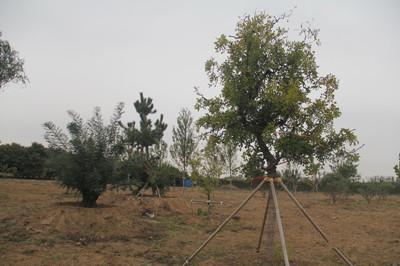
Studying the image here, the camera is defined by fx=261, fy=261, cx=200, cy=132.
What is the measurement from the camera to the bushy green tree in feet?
35.8

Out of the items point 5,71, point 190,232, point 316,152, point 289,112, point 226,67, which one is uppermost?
point 5,71

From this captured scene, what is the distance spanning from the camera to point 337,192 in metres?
27.9

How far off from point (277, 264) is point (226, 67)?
5.39m

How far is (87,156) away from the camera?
11.3 meters

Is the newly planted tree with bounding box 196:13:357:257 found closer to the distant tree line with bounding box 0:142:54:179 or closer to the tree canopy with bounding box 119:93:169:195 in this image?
the tree canopy with bounding box 119:93:169:195

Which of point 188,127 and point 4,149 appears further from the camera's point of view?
point 4,149

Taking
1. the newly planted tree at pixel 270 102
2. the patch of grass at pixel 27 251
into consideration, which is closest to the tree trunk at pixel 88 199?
the patch of grass at pixel 27 251

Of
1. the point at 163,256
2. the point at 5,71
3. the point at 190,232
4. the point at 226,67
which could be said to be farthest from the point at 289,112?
the point at 5,71

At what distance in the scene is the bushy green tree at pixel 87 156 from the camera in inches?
430

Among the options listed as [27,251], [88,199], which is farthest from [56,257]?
[88,199]

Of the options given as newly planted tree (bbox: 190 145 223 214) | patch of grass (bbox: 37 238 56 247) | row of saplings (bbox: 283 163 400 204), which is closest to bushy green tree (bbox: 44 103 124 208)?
patch of grass (bbox: 37 238 56 247)

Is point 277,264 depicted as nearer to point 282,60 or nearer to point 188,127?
point 282,60

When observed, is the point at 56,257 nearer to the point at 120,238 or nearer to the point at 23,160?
the point at 120,238

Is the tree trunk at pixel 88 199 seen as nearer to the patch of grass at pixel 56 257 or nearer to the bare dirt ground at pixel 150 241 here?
the bare dirt ground at pixel 150 241
